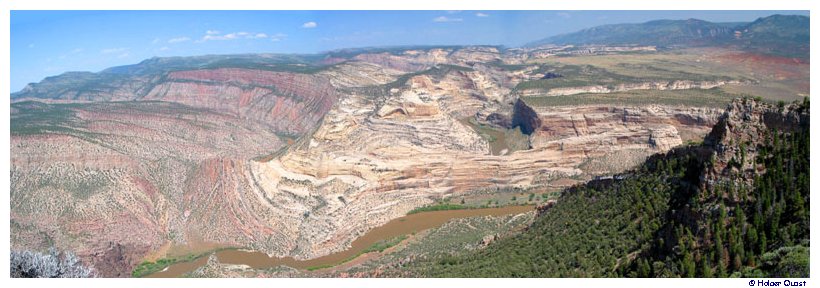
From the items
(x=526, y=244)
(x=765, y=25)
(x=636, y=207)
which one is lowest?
(x=526, y=244)

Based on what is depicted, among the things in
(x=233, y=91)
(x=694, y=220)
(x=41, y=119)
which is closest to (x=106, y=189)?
(x=41, y=119)

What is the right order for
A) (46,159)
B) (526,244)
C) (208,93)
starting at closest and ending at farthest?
1. (526,244)
2. (46,159)
3. (208,93)

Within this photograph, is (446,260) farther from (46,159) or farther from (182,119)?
(182,119)

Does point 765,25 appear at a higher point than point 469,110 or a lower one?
higher

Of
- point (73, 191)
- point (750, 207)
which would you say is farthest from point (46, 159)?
point (750, 207)

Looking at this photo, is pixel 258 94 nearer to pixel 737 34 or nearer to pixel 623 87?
pixel 623 87

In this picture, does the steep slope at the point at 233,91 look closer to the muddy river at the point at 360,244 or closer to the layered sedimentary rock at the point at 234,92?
the layered sedimentary rock at the point at 234,92

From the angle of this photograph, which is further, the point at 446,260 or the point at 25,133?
the point at 25,133

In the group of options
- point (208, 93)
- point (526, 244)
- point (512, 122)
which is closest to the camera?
point (526, 244)
